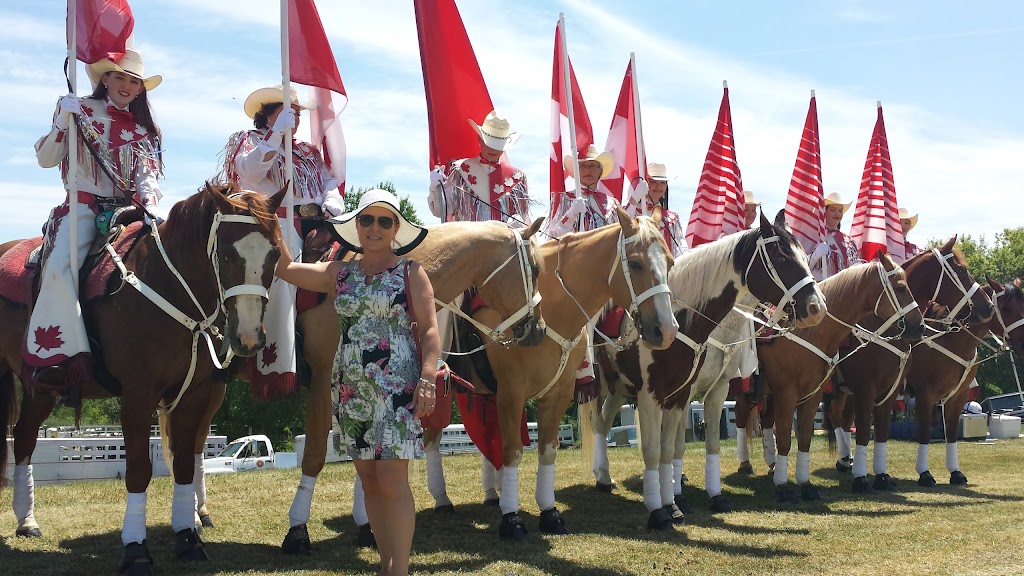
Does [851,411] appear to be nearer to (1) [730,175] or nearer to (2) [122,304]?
(1) [730,175]

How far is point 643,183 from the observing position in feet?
37.4

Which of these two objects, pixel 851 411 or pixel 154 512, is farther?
pixel 851 411

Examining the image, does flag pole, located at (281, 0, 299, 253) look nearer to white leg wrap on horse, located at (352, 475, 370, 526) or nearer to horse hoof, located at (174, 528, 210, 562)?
white leg wrap on horse, located at (352, 475, 370, 526)

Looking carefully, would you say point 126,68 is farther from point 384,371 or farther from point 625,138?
point 625,138

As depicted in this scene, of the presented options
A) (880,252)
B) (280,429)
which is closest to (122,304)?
(880,252)

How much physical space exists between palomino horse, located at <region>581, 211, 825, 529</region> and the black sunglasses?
4323 millimetres

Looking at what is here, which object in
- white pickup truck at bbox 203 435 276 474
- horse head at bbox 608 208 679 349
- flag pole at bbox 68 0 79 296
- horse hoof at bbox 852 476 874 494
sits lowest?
white pickup truck at bbox 203 435 276 474

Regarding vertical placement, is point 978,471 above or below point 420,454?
below

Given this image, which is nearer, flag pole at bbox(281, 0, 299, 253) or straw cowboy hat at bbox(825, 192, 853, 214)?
flag pole at bbox(281, 0, 299, 253)

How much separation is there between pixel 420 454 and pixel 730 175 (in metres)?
9.21

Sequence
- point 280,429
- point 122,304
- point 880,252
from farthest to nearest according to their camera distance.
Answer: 1. point 280,429
2. point 880,252
3. point 122,304

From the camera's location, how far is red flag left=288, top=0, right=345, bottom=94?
819 cm

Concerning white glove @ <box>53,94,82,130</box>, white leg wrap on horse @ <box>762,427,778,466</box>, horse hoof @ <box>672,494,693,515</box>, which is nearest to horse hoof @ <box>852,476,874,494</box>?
white leg wrap on horse @ <box>762,427,778,466</box>

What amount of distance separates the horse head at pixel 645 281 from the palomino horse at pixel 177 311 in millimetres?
2907
